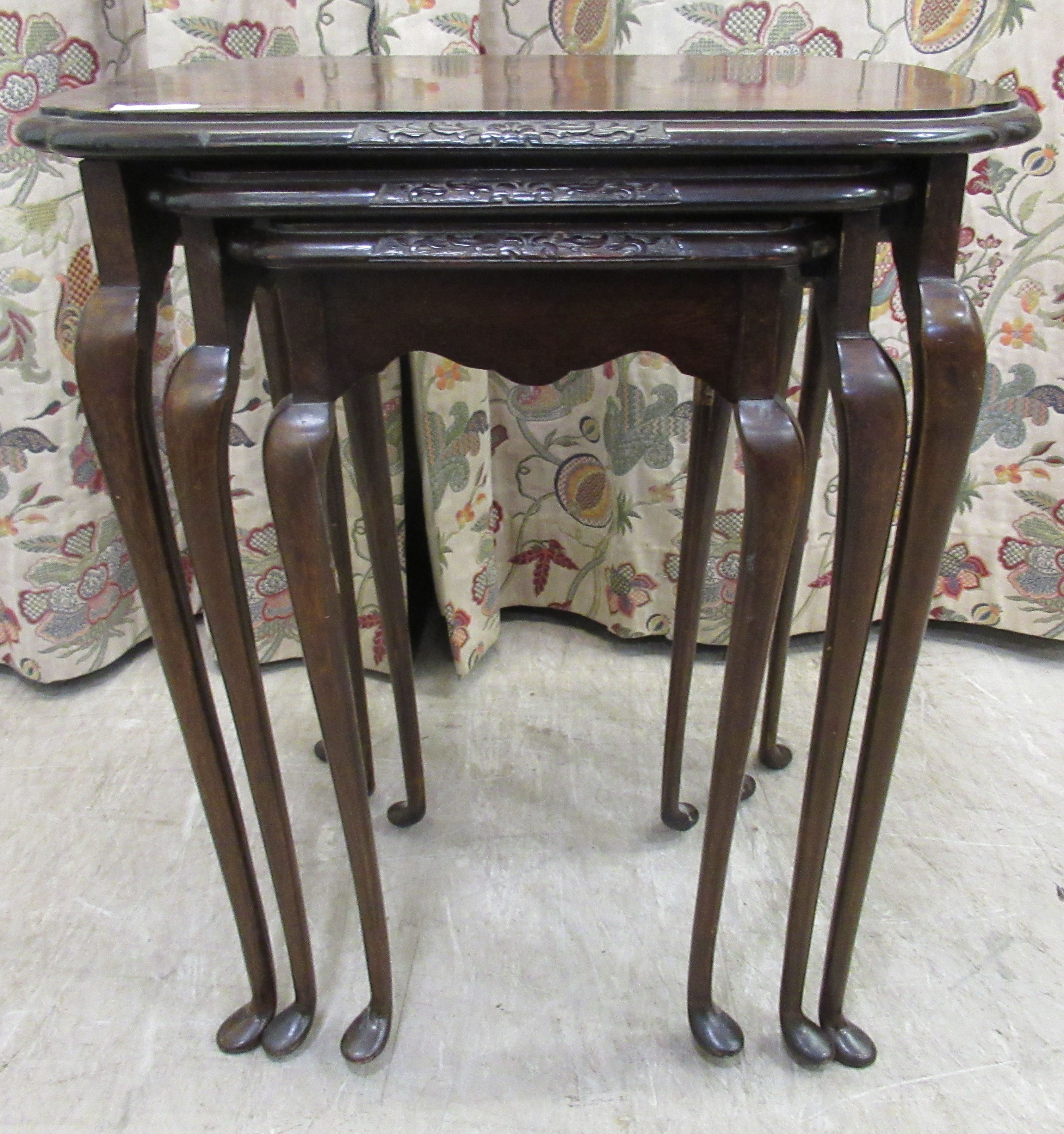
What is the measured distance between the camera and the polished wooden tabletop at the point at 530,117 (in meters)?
0.51

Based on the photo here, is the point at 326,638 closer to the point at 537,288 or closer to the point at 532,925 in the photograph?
the point at 537,288

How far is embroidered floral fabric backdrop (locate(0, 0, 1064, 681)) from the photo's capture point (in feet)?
3.36

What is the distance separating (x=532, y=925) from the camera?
3.04ft

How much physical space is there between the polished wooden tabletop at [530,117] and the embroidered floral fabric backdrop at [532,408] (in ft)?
1.49

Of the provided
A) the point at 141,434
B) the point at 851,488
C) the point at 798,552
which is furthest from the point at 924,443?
the point at 141,434

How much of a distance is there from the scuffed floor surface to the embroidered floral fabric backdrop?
12cm

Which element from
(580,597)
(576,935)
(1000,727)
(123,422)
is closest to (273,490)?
(123,422)

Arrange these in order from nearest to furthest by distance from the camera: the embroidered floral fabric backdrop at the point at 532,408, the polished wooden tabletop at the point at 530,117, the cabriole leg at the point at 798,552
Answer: the polished wooden tabletop at the point at 530,117
the cabriole leg at the point at 798,552
the embroidered floral fabric backdrop at the point at 532,408

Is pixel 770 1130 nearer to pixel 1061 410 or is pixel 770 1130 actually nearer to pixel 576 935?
pixel 576 935

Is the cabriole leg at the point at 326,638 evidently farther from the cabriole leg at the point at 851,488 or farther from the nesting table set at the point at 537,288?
the cabriole leg at the point at 851,488

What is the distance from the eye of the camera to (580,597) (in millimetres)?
1374

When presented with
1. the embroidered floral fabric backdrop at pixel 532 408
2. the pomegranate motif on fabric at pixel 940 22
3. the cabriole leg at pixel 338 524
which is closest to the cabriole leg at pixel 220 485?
the cabriole leg at pixel 338 524

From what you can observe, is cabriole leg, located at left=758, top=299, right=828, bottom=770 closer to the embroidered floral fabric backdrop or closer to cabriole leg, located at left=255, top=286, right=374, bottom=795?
the embroidered floral fabric backdrop

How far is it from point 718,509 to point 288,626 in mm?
581
